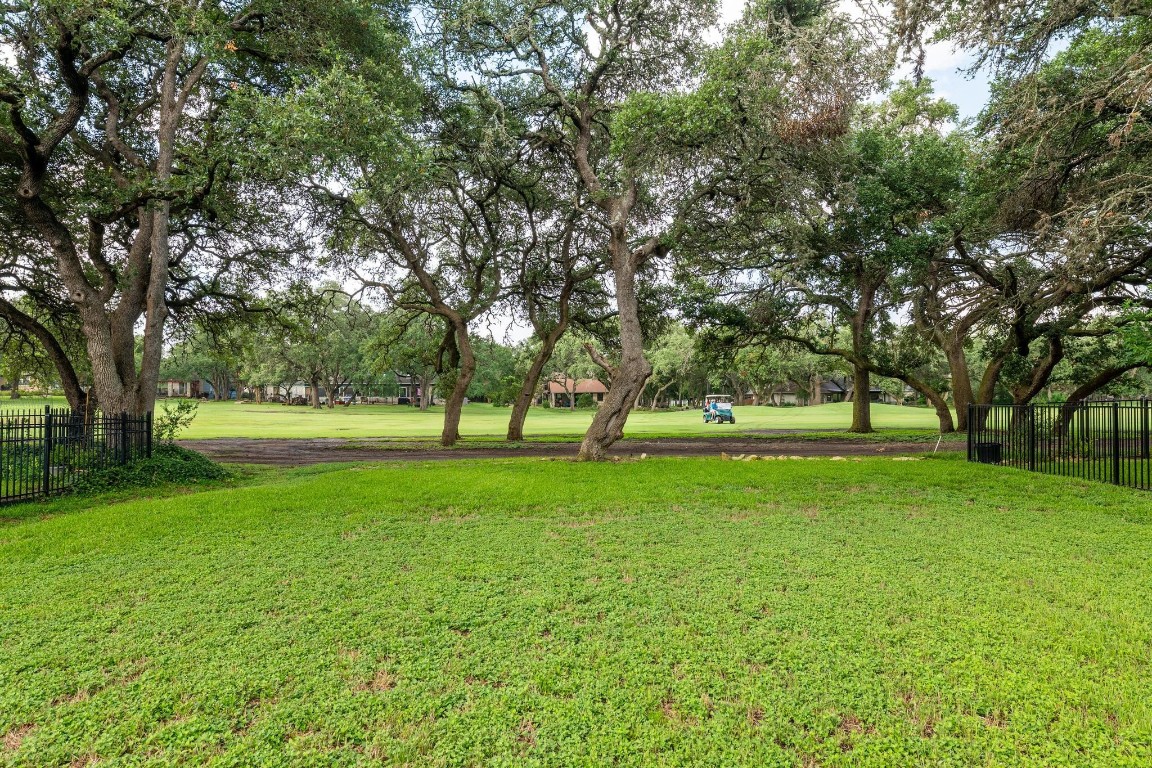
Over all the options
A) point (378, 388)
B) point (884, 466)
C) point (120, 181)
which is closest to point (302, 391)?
point (378, 388)

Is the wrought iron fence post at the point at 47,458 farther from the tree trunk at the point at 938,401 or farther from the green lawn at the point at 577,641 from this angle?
the tree trunk at the point at 938,401

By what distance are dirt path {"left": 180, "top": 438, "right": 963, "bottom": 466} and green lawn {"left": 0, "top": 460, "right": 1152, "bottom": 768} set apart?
8899 mm

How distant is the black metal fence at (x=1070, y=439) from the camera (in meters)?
9.86

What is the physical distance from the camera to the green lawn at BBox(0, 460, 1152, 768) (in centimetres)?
261

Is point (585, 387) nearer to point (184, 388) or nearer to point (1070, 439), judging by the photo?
Answer: point (1070, 439)

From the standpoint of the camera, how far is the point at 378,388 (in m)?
71.9

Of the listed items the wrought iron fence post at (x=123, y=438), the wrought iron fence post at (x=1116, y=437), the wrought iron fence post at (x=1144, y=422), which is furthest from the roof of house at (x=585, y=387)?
the wrought iron fence post at (x=1144, y=422)

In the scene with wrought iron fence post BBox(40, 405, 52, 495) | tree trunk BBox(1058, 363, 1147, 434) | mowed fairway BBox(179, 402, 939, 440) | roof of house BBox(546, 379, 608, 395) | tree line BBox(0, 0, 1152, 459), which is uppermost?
tree line BBox(0, 0, 1152, 459)

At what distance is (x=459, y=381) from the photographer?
2031 centimetres

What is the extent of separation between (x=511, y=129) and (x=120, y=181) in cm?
931

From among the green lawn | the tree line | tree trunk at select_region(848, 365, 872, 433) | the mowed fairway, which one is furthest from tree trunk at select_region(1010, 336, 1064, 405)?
the green lawn

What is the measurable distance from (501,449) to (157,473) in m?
9.80

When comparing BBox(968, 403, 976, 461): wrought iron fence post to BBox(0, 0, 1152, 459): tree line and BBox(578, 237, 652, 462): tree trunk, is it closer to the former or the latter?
BBox(0, 0, 1152, 459): tree line

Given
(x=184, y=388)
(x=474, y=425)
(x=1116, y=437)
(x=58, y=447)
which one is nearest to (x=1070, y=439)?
(x=1116, y=437)
